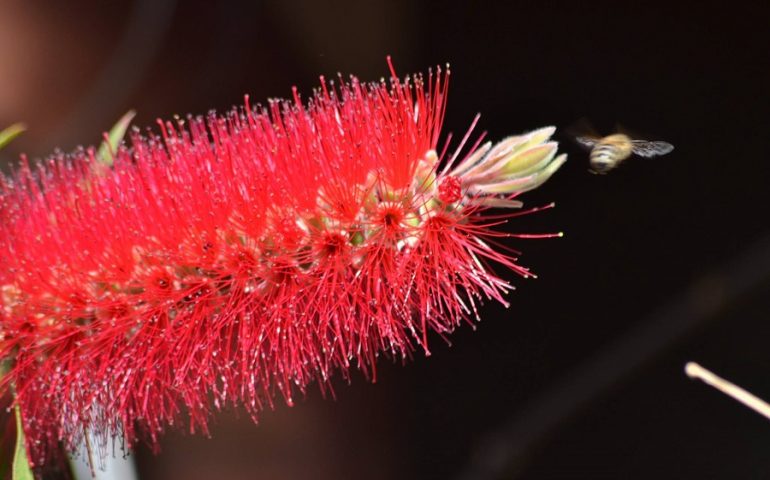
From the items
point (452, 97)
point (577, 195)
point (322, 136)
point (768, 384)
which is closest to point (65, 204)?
point (322, 136)

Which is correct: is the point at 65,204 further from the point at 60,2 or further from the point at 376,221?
the point at 60,2

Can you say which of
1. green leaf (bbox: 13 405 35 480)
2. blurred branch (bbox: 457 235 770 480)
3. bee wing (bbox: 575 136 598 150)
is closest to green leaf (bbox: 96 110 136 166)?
green leaf (bbox: 13 405 35 480)

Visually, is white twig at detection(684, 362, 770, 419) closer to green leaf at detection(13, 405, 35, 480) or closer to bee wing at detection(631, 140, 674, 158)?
bee wing at detection(631, 140, 674, 158)

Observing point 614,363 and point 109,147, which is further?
point 614,363

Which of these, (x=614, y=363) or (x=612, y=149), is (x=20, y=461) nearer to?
(x=612, y=149)

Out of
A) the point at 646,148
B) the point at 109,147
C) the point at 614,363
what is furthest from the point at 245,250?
the point at 614,363

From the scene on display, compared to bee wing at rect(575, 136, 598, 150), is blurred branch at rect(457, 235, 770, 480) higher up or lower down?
lower down

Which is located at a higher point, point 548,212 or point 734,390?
point 548,212
